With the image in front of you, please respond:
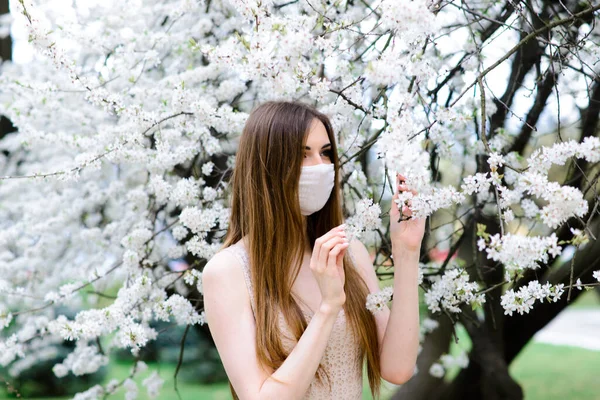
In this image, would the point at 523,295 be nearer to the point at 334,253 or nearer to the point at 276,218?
the point at 334,253

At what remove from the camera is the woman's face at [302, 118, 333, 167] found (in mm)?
1737

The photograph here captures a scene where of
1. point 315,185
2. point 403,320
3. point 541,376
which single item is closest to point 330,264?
point 315,185

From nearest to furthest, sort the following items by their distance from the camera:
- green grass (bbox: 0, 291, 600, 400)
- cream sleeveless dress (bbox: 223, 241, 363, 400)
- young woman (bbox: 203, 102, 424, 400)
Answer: young woman (bbox: 203, 102, 424, 400) < cream sleeveless dress (bbox: 223, 241, 363, 400) < green grass (bbox: 0, 291, 600, 400)

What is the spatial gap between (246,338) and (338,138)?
104 cm

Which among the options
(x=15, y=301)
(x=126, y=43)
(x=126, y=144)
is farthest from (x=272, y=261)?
(x=15, y=301)

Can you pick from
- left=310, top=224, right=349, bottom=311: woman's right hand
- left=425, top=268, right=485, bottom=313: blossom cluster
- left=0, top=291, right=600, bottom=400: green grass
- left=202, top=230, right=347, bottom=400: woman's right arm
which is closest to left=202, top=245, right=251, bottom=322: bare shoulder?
left=202, top=230, right=347, bottom=400: woman's right arm

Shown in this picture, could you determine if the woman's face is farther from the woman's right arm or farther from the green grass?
the green grass

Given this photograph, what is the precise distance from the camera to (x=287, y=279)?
1.79 m

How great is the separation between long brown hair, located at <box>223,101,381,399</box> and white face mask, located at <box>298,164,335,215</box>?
2 centimetres

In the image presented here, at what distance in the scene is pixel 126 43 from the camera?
10.2ft

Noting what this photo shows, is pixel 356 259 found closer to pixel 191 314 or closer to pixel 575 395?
pixel 191 314

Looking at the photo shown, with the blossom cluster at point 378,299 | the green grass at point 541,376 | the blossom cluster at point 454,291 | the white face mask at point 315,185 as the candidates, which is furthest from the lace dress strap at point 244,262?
the green grass at point 541,376

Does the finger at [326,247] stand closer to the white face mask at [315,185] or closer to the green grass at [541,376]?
the white face mask at [315,185]

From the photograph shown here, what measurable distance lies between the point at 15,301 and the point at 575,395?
5674mm
